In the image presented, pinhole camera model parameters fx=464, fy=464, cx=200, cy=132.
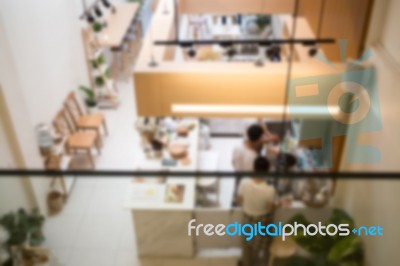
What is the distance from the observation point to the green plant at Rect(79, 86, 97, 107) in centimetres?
905

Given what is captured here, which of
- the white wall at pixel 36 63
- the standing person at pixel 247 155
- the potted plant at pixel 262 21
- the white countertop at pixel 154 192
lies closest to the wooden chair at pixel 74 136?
the white wall at pixel 36 63

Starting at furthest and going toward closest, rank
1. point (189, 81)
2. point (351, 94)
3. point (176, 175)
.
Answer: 1. point (189, 81)
2. point (351, 94)
3. point (176, 175)

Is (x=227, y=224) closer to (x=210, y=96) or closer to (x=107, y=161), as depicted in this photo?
(x=210, y=96)

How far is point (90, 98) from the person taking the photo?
9305 millimetres

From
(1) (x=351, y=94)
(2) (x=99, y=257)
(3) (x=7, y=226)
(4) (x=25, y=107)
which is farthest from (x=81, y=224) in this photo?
(4) (x=25, y=107)

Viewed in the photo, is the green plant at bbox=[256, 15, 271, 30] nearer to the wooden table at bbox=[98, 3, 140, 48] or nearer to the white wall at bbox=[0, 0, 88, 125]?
the wooden table at bbox=[98, 3, 140, 48]

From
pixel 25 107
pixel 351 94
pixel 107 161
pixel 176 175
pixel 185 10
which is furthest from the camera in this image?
pixel 107 161

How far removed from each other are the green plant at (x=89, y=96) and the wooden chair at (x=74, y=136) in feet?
3.25

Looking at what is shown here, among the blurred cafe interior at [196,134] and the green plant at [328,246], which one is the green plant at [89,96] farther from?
the green plant at [328,246]

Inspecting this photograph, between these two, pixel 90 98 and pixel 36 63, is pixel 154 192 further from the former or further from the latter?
pixel 90 98

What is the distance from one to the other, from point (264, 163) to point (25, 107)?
136 inches

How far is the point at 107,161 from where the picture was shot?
8.40 meters

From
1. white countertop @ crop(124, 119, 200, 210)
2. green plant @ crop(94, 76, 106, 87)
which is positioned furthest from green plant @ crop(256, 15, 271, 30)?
white countertop @ crop(124, 119, 200, 210)

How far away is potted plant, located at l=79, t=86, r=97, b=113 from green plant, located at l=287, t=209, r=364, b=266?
7.54 m
